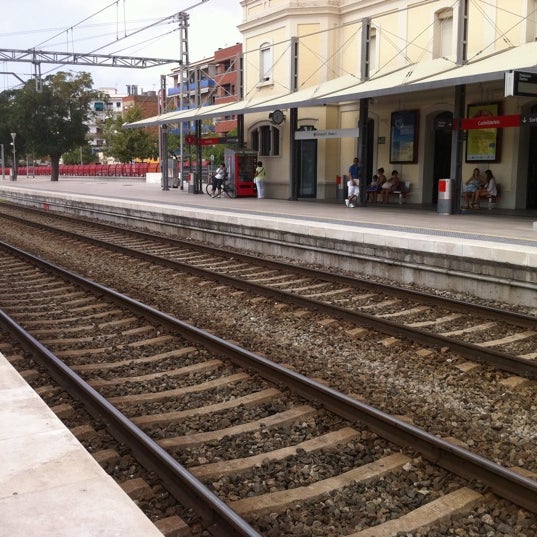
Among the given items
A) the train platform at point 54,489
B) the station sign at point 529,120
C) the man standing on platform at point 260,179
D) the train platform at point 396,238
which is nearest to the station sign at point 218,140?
the man standing on platform at point 260,179

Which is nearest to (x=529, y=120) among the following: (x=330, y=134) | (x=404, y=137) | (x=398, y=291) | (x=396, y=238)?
(x=396, y=238)

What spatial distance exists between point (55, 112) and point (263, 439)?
4609 centimetres

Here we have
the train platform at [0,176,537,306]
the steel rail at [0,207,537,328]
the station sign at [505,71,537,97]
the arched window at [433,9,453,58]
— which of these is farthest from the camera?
the arched window at [433,9,453,58]

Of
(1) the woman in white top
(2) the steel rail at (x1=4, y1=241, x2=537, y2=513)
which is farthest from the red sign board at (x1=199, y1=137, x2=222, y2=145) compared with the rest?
(2) the steel rail at (x1=4, y1=241, x2=537, y2=513)

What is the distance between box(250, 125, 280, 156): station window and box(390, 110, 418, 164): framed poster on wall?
567 cm

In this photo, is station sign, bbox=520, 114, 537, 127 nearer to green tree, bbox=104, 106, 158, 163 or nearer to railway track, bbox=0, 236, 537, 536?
railway track, bbox=0, 236, 537, 536

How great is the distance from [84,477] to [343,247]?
9758 mm

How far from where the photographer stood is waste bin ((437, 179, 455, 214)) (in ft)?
56.7

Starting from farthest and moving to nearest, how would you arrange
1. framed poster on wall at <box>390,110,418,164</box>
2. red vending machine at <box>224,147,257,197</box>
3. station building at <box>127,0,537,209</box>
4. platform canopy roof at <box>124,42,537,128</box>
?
red vending machine at <box>224,147,257,197</box>, framed poster on wall at <box>390,110,418,164</box>, station building at <box>127,0,537,209</box>, platform canopy roof at <box>124,42,537,128</box>

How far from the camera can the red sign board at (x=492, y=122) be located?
16.1 m

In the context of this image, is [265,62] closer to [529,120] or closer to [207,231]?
[207,231]

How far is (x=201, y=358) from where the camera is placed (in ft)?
21.1

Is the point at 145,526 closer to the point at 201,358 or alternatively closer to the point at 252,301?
the point at 201,358

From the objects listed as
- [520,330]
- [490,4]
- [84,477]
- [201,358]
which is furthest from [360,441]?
[490,4]
